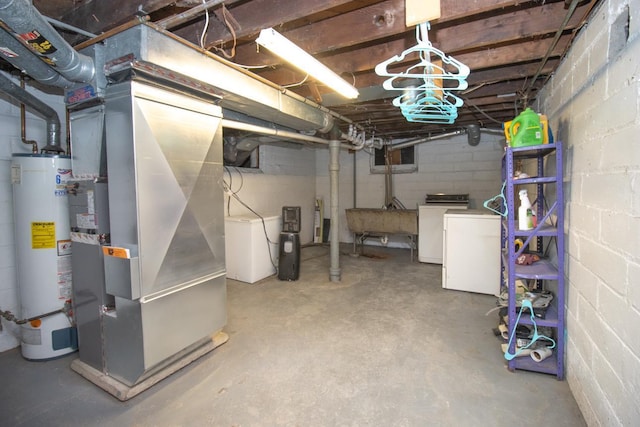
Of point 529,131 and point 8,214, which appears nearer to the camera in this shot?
point 529,131

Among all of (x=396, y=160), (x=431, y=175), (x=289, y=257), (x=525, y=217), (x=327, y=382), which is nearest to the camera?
(x=327, y=382)

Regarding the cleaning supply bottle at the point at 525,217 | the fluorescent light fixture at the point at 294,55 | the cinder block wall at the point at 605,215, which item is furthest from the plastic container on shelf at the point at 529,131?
the fluorescent light fixture at the point at 294,55

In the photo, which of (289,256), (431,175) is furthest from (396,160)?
(289,256)

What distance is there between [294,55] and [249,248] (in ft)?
9.07

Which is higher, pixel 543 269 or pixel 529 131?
pixel 529 131

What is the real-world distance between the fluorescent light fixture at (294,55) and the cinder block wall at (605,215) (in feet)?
4.61

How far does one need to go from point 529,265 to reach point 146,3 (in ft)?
9.58

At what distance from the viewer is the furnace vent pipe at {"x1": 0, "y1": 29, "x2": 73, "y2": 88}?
1545 millimetres

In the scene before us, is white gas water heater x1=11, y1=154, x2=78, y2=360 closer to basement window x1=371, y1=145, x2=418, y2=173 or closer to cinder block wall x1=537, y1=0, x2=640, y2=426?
cinder block wall x1=537, y1=0, x2=640, y2=426

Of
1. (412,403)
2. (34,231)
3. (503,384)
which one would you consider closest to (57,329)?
(34,231)

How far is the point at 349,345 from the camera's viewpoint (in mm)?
2461

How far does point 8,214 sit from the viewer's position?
2332 millimetres

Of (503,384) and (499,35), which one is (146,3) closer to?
(499,35)

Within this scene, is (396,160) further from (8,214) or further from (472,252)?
(8,214)
